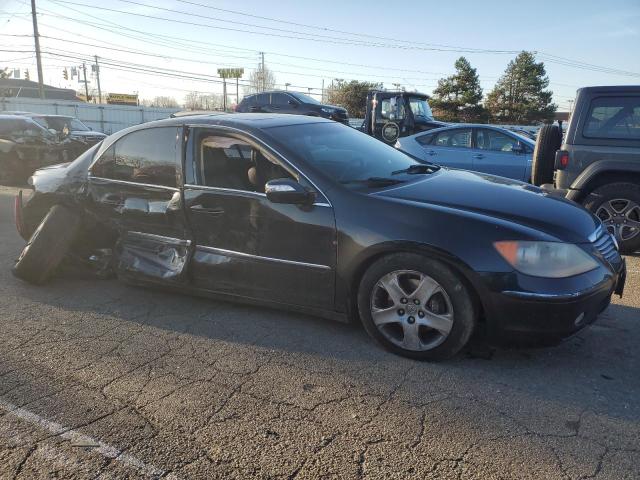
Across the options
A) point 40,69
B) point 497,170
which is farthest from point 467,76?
point 497,170

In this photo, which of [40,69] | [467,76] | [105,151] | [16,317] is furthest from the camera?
[467,76]

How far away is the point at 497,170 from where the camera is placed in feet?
31.0

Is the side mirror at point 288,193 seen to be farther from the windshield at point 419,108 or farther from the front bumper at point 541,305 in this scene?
the windshield at point 419,108

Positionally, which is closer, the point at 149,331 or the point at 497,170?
the point at 149,331

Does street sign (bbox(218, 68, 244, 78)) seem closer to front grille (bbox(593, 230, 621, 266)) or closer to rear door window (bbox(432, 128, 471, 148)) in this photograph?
rear door window (bbox(432, 128, 471, 148))

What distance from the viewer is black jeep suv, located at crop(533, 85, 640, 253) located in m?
5.73

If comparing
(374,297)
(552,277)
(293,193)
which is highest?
(293,193)

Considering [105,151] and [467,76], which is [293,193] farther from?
[467,76]

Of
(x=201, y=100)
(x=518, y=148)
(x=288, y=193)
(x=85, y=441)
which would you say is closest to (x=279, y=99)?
(x=518, y=148)

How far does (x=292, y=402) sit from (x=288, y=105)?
1697 centimetres

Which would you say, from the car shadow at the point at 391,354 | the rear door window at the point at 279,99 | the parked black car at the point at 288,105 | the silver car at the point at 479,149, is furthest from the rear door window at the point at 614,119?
the rear door window at the point at 279,99

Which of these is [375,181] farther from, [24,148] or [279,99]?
[279,99]

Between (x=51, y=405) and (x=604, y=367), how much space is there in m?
3.17

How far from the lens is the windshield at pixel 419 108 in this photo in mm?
14916
